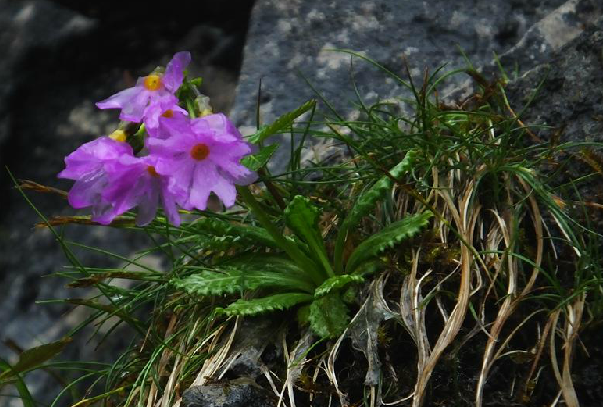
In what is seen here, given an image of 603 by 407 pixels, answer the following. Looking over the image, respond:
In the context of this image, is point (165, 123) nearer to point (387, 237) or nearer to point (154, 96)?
point (154, 96)

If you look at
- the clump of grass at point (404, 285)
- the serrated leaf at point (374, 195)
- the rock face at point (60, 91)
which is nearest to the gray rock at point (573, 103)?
the clump of grass at point (404, 285)

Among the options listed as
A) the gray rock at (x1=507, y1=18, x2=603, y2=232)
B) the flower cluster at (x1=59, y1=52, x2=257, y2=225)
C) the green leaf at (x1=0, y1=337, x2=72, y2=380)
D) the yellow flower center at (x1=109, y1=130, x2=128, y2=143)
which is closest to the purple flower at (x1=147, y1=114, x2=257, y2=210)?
the flower cluster at (x1=59, y1=52, x2=257, y2=225)

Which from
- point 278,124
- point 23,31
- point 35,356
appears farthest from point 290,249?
point 23,31

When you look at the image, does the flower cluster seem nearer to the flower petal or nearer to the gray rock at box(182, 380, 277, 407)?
the flower petal

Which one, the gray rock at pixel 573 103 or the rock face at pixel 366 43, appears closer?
the gray rock at pixel 573 103

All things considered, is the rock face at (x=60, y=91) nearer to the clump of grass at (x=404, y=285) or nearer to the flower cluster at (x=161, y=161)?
the clump of grass at (x=404, y=285)

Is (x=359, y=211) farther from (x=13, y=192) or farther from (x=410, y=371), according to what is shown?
(x=13, y=192)
